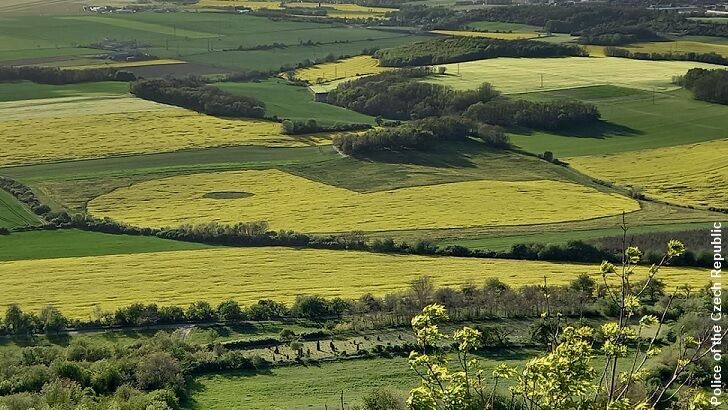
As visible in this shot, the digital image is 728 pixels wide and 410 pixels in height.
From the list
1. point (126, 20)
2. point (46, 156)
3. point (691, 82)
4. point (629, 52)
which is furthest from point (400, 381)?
point (126, 20)

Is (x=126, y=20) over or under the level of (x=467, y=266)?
over

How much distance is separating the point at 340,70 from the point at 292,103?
69.1 ft

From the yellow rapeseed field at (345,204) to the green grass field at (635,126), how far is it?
13.1 meters

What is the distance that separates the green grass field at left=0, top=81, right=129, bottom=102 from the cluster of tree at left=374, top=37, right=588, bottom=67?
3260 centimetres

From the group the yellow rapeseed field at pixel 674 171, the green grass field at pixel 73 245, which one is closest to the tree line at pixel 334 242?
the green grass field at pixel 73 245

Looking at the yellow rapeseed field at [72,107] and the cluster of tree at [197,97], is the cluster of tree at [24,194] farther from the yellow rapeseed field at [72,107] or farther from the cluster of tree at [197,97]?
the cluster of tree at [197,97]

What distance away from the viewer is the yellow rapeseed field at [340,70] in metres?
115

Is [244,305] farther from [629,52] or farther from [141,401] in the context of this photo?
[629,52]

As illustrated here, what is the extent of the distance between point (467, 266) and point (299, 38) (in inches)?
3916

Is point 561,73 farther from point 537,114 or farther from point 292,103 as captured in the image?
point 292,103

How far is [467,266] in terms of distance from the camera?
5175 cm

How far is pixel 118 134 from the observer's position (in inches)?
3359

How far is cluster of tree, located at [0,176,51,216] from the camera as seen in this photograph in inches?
2441

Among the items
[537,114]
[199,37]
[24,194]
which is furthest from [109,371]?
[199,37]
